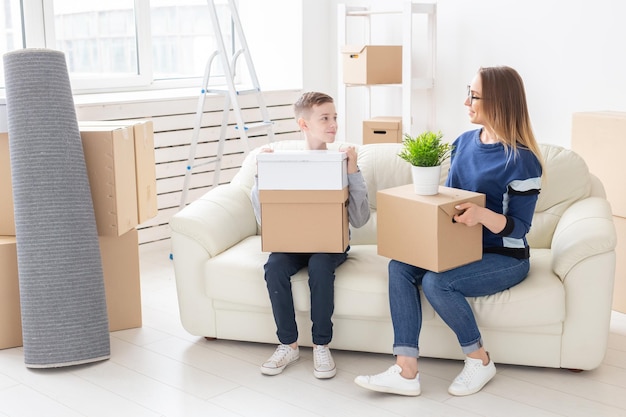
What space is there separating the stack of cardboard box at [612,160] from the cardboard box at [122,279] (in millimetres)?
1901

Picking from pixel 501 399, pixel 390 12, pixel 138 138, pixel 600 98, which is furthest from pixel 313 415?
pixel 390 12

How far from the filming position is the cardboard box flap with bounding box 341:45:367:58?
4.63 metres

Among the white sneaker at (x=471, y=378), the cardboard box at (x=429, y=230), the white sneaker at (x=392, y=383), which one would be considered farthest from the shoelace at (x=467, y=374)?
the cardboard box at (x=429, y=230)

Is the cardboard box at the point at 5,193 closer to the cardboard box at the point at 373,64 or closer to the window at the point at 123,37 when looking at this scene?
the window at the point at 123,37

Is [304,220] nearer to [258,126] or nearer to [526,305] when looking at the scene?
[526,305]

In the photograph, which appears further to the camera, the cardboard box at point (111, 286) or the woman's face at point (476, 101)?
the cardboard box at point (111, 286)

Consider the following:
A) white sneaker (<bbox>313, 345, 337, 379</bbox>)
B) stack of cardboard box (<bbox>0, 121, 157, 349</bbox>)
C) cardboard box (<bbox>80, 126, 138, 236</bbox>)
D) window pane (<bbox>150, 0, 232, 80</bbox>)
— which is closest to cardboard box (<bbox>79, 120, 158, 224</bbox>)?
stack of cardboard box (<bbox>0, 121, 157, 349</bbox>)

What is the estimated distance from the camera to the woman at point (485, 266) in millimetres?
2643

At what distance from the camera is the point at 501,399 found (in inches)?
104

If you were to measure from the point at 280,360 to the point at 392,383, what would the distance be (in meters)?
0.43

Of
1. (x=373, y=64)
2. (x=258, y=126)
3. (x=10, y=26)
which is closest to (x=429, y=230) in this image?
(x=258, y=126)

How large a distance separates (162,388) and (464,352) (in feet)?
3.29

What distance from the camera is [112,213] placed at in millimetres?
3160

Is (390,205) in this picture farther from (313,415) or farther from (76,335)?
(76,335)
